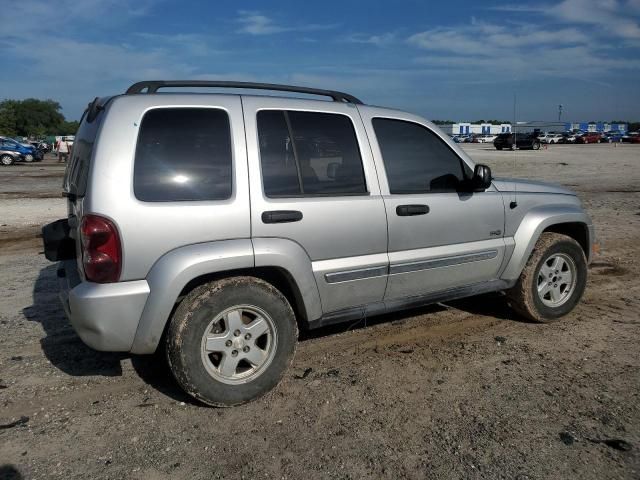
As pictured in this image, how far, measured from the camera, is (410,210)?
4.09 meters

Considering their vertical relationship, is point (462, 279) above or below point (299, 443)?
above

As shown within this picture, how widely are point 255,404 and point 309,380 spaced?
1.63 ft

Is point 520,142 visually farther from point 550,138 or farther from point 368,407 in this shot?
point 368,407

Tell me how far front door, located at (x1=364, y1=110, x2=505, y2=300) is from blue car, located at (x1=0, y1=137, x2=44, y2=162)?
34.2 meters

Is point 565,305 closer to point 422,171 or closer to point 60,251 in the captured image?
point 422,171

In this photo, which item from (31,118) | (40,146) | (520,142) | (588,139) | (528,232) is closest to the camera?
(528,232)

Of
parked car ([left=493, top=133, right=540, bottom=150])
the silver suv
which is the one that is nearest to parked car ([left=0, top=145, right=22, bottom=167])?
the silver suv

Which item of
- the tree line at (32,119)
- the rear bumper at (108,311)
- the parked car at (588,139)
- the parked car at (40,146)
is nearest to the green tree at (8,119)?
the tree line at (32,119)

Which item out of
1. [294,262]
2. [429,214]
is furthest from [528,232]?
[294,262]

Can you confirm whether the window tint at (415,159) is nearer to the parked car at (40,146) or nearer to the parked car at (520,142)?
the parked car at (40,146)

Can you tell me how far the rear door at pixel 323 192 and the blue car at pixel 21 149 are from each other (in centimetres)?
3416

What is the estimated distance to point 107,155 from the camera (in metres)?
3.17

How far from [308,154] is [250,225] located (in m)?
0.71

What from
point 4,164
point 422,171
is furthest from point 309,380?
point 4,164
